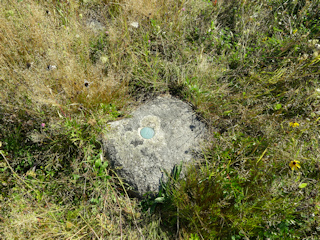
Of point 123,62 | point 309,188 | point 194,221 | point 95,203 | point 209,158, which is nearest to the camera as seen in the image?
point 194,221

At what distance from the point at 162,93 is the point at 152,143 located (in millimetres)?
723

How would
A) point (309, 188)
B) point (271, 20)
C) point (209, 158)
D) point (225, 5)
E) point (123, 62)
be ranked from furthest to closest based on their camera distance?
1. point (225, 5)
2. point (271, 20)
3. point (123, 62)
4. point (209, 158)
5. point (309, 188)

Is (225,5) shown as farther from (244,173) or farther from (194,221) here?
(194,221)

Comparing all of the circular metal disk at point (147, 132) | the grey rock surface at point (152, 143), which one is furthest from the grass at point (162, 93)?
the circular metal disk at point (147, 132)

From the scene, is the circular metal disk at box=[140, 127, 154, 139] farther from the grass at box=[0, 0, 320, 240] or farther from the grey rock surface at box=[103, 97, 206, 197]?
the grass at box=[0, 0, 320, 240]

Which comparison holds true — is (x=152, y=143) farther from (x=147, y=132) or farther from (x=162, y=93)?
(x=162, y=93)

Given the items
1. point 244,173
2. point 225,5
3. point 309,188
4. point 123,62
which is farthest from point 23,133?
point 225,5

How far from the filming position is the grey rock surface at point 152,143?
2.08 m

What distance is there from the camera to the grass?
181 centimetres

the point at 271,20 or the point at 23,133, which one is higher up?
the point at 271,20

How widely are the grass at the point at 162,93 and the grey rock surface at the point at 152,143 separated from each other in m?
0.11

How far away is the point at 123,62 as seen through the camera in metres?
2.75

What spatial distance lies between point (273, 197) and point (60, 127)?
1.98 meters

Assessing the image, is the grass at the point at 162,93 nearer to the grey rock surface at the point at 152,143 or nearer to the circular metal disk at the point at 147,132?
the grey rock surface at the point at 152,143
